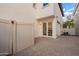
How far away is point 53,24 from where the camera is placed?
5.88 meters

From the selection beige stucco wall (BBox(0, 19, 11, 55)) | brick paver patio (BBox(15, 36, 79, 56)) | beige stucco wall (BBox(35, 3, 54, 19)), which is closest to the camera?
beige stucco wall (BBox(0, 19, 11, 55))

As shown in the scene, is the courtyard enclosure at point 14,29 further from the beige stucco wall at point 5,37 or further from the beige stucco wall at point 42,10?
the beige stucco wall at point 42,10

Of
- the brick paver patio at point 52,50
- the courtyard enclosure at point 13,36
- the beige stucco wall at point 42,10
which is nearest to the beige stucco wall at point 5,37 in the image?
the courtyard enclosure at point 13,36

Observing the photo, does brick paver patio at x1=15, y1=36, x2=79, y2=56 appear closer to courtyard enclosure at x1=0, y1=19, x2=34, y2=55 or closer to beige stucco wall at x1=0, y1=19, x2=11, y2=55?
courtyard enclosure at x1=0, y1=19, x2=34, y2=55

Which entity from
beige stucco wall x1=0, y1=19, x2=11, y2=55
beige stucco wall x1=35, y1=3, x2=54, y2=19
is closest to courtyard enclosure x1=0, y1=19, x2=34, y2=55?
beige stucco wall x1=0, y1=19, x2=11, y2=55

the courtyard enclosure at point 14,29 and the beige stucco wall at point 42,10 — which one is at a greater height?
the beige stucco wall at point 42,10

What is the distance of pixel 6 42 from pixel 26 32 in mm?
1110

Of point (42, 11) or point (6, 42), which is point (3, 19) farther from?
point (42, 11)

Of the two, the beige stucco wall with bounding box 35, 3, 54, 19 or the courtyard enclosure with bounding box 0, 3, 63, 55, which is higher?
the beige stucco wall with bounding box 35, 3, 54, 19

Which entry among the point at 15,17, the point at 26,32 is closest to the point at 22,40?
the point at 26,32

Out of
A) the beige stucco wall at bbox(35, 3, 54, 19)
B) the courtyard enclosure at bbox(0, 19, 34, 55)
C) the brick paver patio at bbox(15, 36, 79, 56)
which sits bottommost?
the brick paver patio at bbox(15, 36, 79, 56)

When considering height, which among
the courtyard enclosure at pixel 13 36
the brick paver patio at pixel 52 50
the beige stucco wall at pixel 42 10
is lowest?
the brick paver patio at pixel 52 50

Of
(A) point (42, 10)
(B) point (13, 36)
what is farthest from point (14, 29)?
(A) point (42, 10)

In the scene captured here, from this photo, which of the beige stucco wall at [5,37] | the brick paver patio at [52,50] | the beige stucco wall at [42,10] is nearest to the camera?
the beige stucco wall at [5,37]
